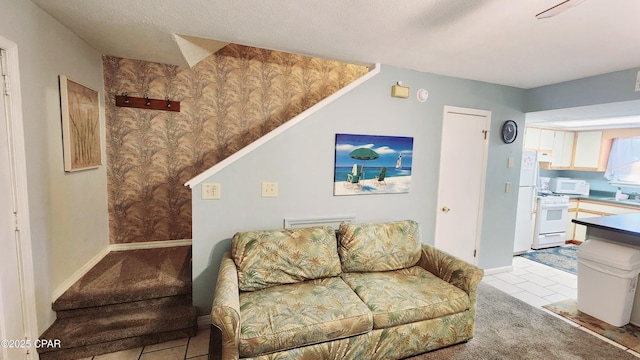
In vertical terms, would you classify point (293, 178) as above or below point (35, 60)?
below

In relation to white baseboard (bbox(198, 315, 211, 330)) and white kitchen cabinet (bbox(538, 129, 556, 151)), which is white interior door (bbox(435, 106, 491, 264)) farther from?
white kitchen cabinet (bbox(538, 129, 556, 151))

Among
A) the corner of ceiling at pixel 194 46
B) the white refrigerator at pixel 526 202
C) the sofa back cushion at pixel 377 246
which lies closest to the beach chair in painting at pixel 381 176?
the sofa back cushion at pixel 377 246

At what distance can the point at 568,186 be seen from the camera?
512 cm

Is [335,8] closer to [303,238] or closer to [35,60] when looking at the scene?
[303,238]

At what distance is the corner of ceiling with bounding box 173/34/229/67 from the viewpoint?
2325 millimetres

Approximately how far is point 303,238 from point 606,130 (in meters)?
6.39

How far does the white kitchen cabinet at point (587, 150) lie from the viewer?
5.23m

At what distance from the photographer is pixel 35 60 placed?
1845mm

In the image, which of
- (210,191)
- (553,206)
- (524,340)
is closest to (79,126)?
(210,191)

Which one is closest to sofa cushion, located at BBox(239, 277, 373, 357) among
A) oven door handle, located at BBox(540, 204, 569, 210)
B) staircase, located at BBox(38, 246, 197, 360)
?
staircase, located at BBox(38, 246, 197, 360)

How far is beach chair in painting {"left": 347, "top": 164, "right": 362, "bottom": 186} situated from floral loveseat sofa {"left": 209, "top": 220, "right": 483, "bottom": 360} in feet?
1.49

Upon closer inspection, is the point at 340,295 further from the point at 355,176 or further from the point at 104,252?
the point at 104,252

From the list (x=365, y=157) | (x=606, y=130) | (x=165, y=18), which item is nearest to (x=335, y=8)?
(x=165, y=18)

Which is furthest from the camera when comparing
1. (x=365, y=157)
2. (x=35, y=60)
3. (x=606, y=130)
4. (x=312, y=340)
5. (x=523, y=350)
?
(x=606, y=130)
